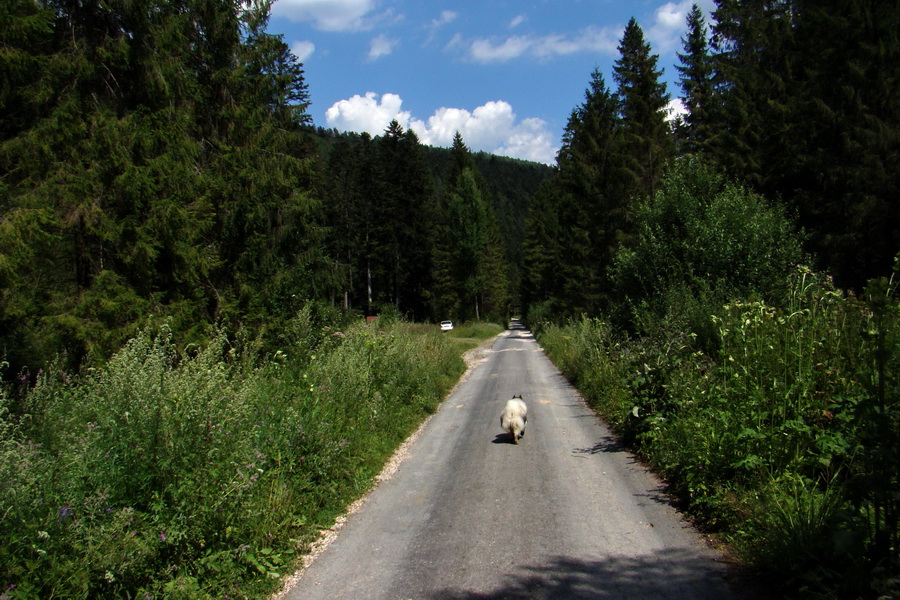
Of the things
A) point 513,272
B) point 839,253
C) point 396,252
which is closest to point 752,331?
point 839,253

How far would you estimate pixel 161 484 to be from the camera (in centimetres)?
418

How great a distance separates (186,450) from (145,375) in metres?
0.82

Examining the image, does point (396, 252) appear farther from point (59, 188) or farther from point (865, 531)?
point (865, 531)

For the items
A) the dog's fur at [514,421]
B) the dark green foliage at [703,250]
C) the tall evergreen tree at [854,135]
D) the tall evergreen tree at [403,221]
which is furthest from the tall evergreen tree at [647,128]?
the tall evergreen tree at [403,221]

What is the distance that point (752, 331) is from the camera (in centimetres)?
600

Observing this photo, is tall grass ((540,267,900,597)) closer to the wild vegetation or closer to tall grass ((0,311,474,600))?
the wild vegetation

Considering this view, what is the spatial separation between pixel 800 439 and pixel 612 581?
2.29m

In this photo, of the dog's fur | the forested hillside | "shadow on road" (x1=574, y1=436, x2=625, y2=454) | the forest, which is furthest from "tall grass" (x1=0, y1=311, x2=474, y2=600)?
the forested hillside

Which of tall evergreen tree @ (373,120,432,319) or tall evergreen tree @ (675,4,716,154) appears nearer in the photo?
tall evergreen tree @ (675,4,716,154)

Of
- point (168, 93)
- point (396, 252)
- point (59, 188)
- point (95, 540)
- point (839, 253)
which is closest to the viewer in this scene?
point (95, 540)

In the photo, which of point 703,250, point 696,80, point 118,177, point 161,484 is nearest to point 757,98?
point 696,80

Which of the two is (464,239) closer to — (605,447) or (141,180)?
(141,180)

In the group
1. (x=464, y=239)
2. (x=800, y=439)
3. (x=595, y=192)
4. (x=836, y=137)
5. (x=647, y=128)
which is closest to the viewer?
(x=800, y=439)

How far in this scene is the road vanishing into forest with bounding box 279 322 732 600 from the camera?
13.5ft
